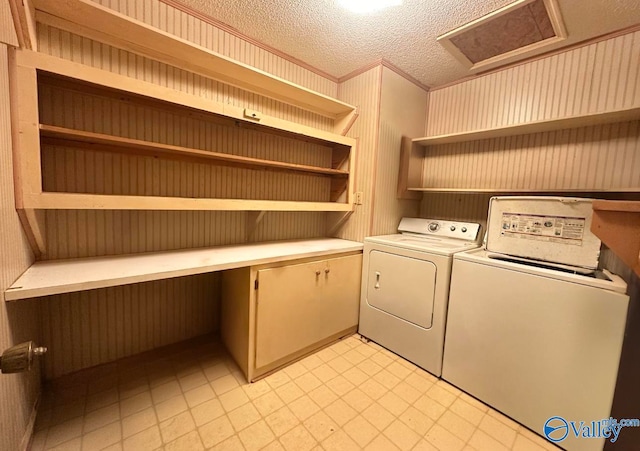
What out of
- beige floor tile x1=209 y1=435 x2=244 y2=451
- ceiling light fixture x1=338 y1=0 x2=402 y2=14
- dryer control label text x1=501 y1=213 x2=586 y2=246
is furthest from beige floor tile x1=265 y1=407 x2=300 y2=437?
ceiling light fixture x1=338 y1=0 x2=402 y2=14

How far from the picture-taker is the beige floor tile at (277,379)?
177 centimetres

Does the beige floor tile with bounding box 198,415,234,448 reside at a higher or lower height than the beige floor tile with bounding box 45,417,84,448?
lower

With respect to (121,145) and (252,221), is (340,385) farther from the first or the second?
(121,145)

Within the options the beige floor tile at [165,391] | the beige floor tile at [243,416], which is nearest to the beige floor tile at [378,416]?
the beige floor tile at [243,416]

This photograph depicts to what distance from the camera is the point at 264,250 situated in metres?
2.00

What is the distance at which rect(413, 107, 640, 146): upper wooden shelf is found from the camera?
1644 mm

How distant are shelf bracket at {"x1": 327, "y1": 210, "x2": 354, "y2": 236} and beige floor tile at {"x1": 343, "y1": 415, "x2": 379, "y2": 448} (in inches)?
66.5

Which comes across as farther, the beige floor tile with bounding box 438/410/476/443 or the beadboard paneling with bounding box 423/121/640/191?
the beadboard paneling with bounding box 423/121/640/191

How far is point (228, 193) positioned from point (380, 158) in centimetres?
144

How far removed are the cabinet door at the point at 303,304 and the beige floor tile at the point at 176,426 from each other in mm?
Answer: 476

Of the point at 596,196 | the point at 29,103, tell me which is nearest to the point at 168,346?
the point at 29,103

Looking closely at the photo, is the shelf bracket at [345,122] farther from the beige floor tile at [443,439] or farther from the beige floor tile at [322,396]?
the beige floor tile at [443,439]

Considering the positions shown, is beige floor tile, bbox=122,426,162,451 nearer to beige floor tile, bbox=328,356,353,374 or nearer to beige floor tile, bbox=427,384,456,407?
beige floor tile, bbox=328,356,353,374

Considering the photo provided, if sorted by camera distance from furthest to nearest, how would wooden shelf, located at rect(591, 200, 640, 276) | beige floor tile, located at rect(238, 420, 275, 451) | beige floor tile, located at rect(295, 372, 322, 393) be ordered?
beige floor tile, located at rect(295, 372, 322, 393), beige floor tile, located at rect(238, 420, 275, 451), wooden shelf, located at rect(591, 200, 640, 276)
